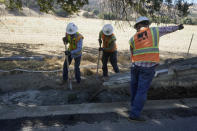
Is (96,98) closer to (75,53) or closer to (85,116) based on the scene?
(85,116)

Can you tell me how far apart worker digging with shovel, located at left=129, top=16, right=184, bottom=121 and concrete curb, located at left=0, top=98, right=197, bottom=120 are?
518mm

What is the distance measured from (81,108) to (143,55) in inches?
65.9

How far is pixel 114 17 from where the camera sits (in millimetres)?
7992

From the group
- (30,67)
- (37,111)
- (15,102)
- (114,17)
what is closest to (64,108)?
(37,111)

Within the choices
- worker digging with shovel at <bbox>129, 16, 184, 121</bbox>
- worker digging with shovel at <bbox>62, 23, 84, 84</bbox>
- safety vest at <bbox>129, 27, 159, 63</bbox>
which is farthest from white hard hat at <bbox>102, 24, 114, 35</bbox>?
safety vest at <bbox>129, 27, 159, 63</bbox>

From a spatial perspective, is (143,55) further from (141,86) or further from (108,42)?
(108,42)

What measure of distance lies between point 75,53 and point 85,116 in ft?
6.64

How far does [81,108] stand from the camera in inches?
165

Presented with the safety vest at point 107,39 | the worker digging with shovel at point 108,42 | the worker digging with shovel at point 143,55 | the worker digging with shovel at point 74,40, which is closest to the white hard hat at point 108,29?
the worker digging with shovel at point 108,42

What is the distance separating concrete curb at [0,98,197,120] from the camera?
392 cm

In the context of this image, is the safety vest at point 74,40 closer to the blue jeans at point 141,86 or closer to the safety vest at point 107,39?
the safety vest at point 107,39

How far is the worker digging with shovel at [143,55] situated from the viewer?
3564 mm

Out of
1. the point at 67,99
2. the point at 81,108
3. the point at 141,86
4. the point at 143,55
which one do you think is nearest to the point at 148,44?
the point at 143,55

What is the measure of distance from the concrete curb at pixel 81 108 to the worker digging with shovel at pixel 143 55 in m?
→ 0.52
